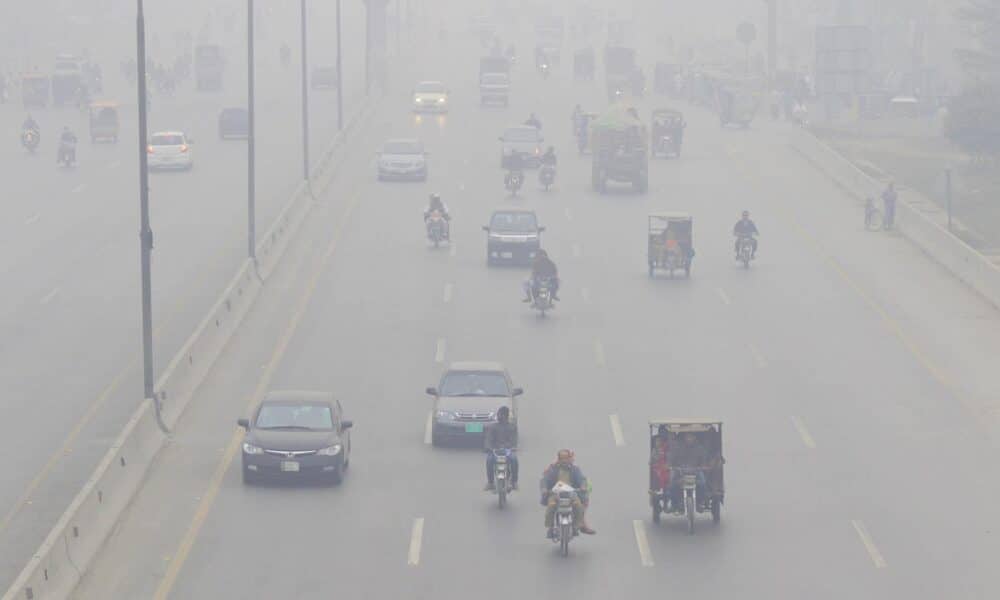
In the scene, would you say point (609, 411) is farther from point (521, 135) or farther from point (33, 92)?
point (33, 92)

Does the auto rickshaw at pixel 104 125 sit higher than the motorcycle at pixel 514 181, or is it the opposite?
the auto rickshaw at pixel 104 125

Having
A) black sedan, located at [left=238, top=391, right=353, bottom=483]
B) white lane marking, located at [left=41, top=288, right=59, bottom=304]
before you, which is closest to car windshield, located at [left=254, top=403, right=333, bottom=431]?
black sedan, located at [left=238, top=391, right=353, bottom=483]

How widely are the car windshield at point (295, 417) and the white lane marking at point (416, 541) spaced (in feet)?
10.0

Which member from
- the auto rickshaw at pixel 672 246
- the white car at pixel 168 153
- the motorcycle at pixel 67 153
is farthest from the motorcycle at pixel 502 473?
the motorcycle at pixel 67 153

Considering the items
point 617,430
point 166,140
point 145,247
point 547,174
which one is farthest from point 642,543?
point 166,140

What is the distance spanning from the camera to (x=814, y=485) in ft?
105

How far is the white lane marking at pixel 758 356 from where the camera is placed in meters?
42.7

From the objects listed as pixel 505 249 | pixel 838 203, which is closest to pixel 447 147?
pixel 838 203

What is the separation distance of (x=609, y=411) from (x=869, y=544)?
10286 mm

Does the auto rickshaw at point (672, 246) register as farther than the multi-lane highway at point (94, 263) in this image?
Yes

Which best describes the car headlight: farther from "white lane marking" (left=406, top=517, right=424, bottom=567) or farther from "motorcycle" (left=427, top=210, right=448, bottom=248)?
"motorcycle" (left=427, top=210, right=448, bottom=248)

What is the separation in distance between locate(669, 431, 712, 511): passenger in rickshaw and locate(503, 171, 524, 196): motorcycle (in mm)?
41304

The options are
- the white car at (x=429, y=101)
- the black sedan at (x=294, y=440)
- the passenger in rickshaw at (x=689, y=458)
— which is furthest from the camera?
the white car at (x=429, y=101)

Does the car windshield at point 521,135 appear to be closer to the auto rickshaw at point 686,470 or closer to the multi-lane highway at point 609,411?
the multi-lane highway at point 609,411
